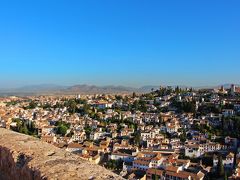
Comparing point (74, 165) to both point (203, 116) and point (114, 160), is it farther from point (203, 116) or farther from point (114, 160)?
point (203, 116)

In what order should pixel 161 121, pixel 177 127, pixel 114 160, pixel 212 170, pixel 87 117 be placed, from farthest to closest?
pixel 87 117 < pixel 161 121 < pixel 177 127 < pixel 114 160 < pixel 212 170

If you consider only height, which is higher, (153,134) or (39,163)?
(39,163)

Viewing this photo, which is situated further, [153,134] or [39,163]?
[153,134]

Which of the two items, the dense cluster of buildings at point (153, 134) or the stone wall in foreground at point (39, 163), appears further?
the dense cluster of buildings at point (153, 134)

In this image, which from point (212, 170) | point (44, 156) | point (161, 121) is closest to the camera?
point (44, 156)

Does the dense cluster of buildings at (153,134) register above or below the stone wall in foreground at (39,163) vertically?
below

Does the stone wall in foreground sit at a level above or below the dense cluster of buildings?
above

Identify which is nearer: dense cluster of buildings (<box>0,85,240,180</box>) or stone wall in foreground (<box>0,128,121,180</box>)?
stone wall in foreground (<box>0,128,121,180</box>)

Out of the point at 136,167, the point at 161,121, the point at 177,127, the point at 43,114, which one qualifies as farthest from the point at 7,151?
the point at 43,114
